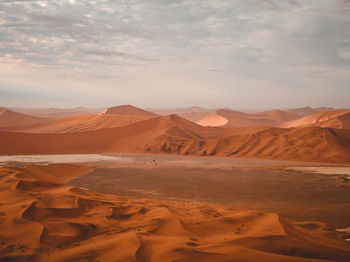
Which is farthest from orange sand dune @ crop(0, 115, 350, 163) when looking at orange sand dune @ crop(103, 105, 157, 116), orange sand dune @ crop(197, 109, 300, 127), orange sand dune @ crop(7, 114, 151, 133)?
orange sand dune @ crop(197, 109, 300, 127)

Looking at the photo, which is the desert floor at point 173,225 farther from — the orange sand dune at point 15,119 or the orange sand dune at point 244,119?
the orange sand dune at point 15,119

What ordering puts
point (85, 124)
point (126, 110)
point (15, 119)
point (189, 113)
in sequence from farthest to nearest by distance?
point (189, 113) → point (126, 110) → point (15, 119) → point (85, 124)

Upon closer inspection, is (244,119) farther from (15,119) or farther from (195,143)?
(15,119)

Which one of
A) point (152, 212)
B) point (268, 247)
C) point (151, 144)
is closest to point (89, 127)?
point (151, 144)

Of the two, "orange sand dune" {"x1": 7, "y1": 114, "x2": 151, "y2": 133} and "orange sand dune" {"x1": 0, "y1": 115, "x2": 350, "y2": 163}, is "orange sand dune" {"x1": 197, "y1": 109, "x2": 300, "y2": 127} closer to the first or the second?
"orange sand dune" {"x1": 7, "y1": 114, "x2": 151, "y2": 133}

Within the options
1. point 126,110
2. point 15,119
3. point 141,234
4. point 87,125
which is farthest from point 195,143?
point 15,119
